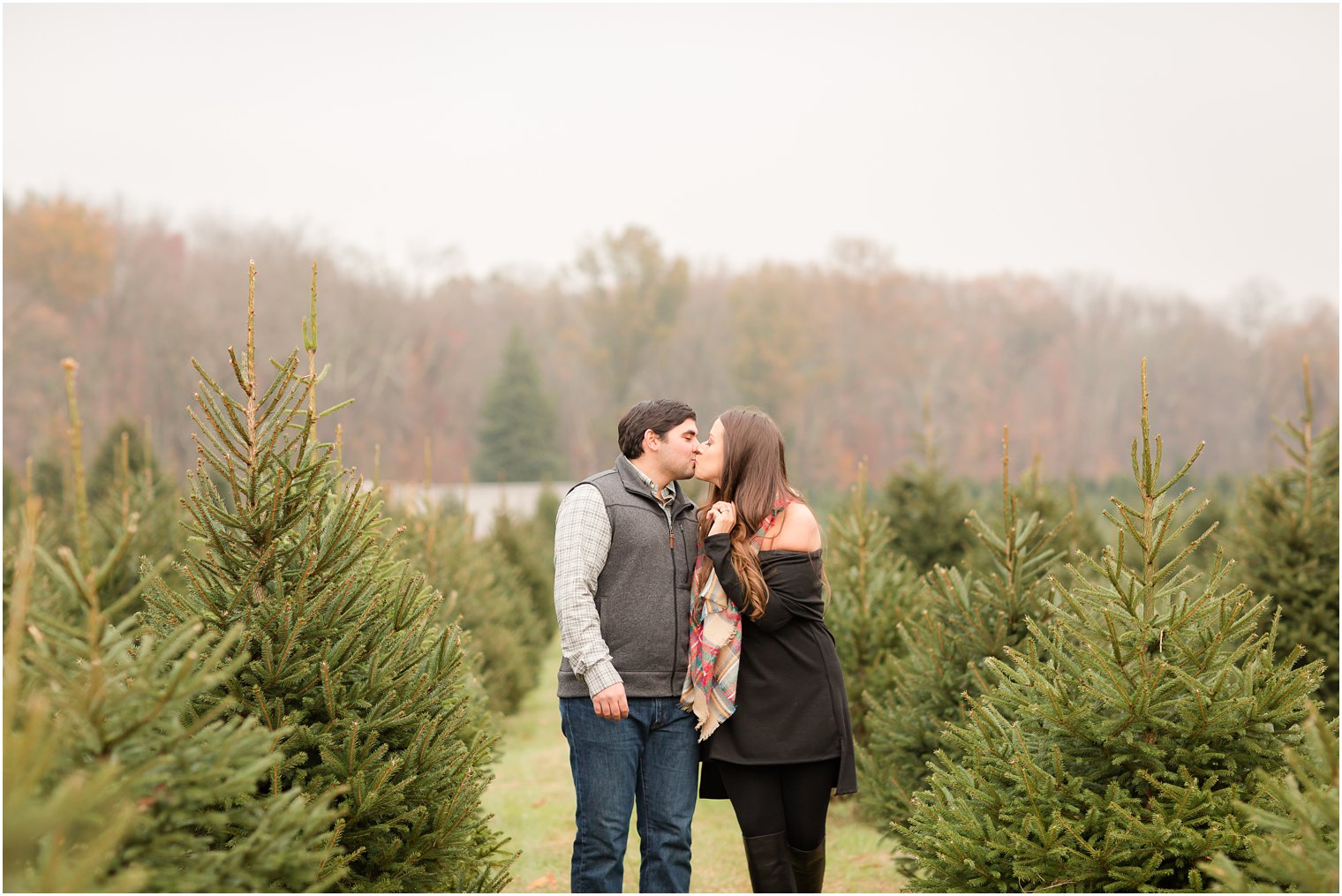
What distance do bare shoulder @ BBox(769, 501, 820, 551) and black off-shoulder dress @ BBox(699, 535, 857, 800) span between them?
0.11 ft

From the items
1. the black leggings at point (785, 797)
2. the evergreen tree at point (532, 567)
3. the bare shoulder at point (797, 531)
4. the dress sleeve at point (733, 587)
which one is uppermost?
the bare shoulder at point (797, 531)

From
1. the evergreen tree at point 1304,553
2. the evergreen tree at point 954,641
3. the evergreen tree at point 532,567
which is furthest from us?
the evergreen tree at point 532,567

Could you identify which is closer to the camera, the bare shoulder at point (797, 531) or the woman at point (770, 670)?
the woman at point (770, 670)

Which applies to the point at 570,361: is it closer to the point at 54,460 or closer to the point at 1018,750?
the point at 54,460

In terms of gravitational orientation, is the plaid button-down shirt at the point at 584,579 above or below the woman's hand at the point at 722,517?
below

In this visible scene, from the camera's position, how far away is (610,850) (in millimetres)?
3947

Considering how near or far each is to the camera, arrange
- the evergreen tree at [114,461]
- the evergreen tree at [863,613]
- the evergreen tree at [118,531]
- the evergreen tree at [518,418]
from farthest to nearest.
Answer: the evergreen tree at [518,418] < the evergreen tree at [114,461] < the evergreen tree at [118,531] < the evergreen tree at [863,613]

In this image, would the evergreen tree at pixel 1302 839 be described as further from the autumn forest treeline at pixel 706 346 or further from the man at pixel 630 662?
the autumn forest treeline at pixel 706 346

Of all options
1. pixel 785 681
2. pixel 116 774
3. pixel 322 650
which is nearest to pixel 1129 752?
pixel 785 681

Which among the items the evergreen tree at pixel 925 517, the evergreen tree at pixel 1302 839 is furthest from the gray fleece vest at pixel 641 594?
the evergreen tree at pixel 925 517

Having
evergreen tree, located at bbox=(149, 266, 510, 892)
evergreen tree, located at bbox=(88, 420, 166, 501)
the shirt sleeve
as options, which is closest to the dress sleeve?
the shirt sleeve

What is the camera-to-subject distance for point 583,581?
3.98 meters

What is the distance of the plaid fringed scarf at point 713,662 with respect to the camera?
4.01 meters

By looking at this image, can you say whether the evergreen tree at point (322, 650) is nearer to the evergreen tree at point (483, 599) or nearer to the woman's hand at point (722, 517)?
the woman's hand at point (722, 517)
